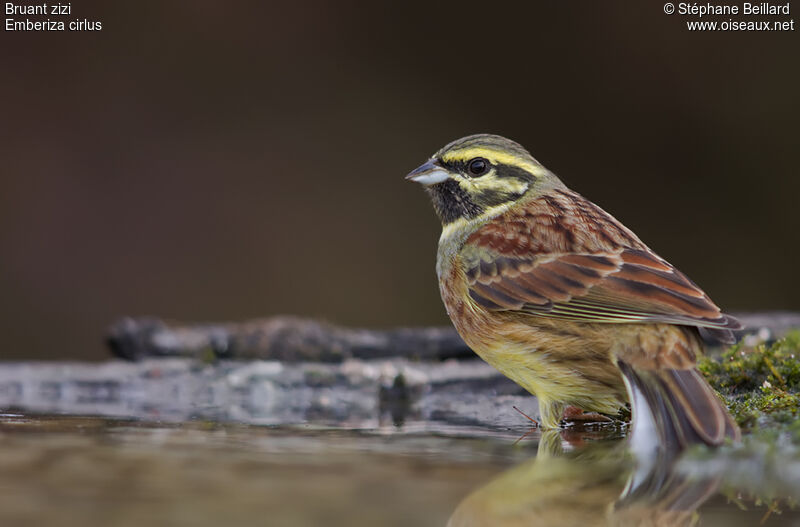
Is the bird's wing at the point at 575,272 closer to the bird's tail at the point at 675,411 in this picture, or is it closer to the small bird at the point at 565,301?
the small bird at the point at 565,301

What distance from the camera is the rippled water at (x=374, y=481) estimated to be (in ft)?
6.58

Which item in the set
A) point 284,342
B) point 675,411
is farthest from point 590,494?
point 284,342

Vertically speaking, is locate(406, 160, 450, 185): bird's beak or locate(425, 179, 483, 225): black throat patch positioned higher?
locate(406, 160, 450, 185): bird's beak

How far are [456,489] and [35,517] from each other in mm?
949

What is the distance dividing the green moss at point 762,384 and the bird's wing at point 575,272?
0.94 ft

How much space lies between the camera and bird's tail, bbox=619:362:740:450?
2.76 metres

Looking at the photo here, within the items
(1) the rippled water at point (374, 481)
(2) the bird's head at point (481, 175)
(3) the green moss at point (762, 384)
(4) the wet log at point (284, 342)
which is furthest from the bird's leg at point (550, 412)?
(4) the wet log at point (284, 342)

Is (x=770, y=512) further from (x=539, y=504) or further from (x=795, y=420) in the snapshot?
(x=795, y=420)

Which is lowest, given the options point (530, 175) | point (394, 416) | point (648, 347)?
point (394, 416)

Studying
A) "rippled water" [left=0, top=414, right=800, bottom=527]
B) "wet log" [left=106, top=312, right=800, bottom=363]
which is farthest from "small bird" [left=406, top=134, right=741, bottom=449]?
"wet log" [left=106, top=312, right=800, bottom=363]

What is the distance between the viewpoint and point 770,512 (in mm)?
2004

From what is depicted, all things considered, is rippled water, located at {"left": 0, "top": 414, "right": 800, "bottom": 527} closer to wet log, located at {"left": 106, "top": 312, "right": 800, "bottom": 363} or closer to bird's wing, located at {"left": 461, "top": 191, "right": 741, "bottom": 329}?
bird's wing, located at {"left": 461, "top": 191, "right": 741, "bottom": 329}

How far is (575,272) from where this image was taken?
3814 mm

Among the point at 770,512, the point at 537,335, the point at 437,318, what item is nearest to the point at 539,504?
the point at 770,512
